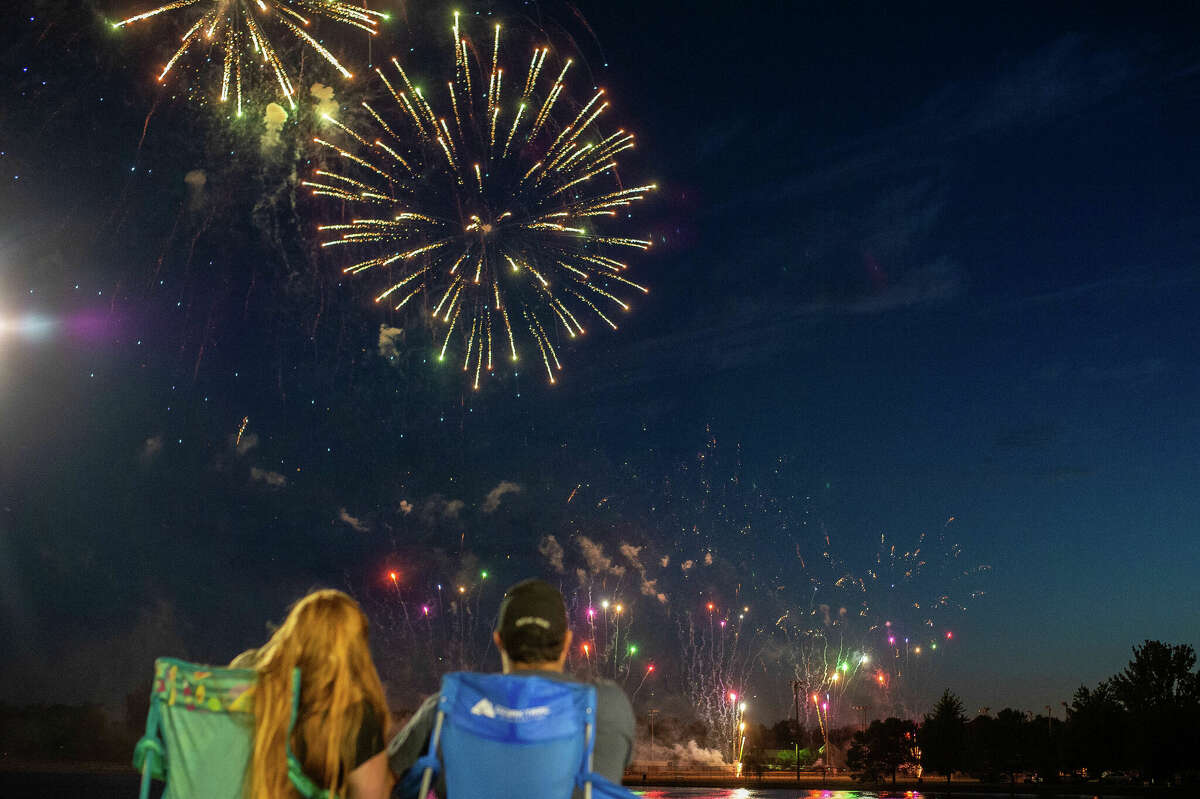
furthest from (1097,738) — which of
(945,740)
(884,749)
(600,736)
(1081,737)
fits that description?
(600,736)

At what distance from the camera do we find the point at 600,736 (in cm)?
356

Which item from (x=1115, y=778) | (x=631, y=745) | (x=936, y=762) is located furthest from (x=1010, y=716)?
(x=631, y=745)

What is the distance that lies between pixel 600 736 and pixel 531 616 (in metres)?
0.55

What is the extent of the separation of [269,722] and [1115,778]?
378 feet

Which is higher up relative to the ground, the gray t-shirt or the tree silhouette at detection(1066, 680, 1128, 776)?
the gray t-shirt

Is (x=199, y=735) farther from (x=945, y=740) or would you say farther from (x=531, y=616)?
(x=945, y=740)

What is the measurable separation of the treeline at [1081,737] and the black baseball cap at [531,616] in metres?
76.3

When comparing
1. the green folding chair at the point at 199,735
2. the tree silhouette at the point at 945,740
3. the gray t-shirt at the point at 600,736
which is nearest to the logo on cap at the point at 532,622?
the gray t-shirt at the point at 600,736

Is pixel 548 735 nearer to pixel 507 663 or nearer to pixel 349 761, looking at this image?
pixel 507 663

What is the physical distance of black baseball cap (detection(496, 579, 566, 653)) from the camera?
3576 millimetres

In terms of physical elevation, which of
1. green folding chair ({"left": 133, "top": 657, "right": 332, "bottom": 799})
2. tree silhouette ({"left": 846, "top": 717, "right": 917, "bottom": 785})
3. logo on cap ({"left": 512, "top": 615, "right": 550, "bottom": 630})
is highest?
logo on cap ({"left": 512, "top": 615, "right": 550, "bottom": 630})

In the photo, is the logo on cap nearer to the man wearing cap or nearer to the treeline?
the man wearing cap

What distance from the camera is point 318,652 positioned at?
146 inches

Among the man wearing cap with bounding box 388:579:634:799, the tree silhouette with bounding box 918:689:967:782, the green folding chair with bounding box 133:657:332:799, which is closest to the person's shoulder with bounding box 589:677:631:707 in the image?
the man wearing cap with bounding box 388:579:634:799
